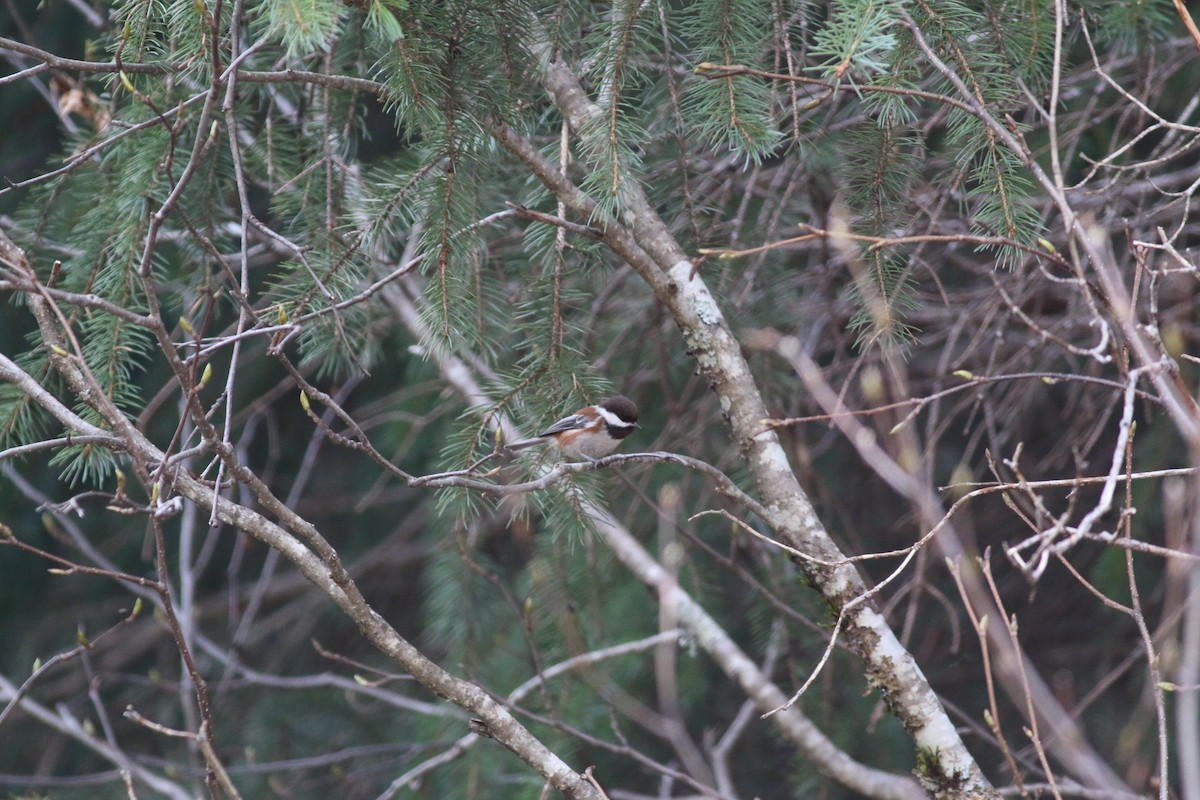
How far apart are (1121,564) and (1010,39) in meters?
2.00

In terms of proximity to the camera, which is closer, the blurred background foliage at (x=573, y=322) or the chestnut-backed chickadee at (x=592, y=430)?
the blurred background foliage at (x=573, y=322)

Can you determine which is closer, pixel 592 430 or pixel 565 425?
pixel 565 425

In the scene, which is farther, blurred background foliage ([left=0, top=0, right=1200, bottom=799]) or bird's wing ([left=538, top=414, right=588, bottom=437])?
bird's wing ([left=538, top=414, right=588, bottom=437])

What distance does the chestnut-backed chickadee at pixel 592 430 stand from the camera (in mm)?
2221

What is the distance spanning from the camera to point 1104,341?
4.83 ft

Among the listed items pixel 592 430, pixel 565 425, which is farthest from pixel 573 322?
pixel 565 425

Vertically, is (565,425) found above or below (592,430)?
above

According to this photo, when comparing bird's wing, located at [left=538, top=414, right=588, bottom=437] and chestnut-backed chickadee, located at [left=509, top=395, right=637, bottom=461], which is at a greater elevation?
bird's wing, located at [left=538, top=414, right=588, bottom=437]

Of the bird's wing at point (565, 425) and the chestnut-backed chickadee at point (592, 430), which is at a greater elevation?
the bird's wing at point (565, 425)

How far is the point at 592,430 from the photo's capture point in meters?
2.73

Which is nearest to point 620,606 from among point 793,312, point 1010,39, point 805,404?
point 805,404

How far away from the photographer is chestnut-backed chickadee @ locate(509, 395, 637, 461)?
2.22m

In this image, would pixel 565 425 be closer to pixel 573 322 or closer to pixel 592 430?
pixel 592 430

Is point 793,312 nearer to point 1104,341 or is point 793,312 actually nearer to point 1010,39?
point 1010,39
